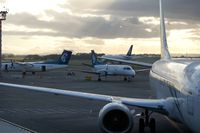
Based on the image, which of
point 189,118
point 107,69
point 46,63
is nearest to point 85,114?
point 189,118

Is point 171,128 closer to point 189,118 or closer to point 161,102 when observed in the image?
point 161,102

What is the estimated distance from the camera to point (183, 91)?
13523 millimetres

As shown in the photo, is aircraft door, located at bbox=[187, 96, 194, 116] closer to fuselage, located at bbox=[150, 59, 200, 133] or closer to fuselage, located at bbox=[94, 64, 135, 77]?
fuselage, located at bbox=[150, 59, 200, 133]

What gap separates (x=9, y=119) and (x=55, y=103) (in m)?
8.95

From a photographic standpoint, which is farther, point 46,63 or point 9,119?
point 46,63

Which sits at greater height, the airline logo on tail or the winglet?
the winglet

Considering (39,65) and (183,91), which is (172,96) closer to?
(183,91)

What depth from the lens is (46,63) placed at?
263 ft

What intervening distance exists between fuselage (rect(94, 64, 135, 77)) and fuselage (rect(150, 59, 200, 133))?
142ft

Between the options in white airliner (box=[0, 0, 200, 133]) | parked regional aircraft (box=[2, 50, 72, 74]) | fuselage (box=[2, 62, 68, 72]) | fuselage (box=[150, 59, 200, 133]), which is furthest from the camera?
parked regional aircraft (box=[2, 50, 72, 74])

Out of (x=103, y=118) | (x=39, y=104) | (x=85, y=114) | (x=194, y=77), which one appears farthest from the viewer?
(x=39, y=104)

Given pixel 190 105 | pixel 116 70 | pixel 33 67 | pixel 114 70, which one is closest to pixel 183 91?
pixel 190 105

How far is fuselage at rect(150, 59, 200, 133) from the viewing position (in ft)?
40.2

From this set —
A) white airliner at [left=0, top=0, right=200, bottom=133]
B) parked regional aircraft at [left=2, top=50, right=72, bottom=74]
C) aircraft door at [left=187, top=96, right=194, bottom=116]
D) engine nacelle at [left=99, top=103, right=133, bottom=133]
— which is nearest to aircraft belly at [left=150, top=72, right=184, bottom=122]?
white airliner at [left=0, top=0, right=200, bottom=133]
